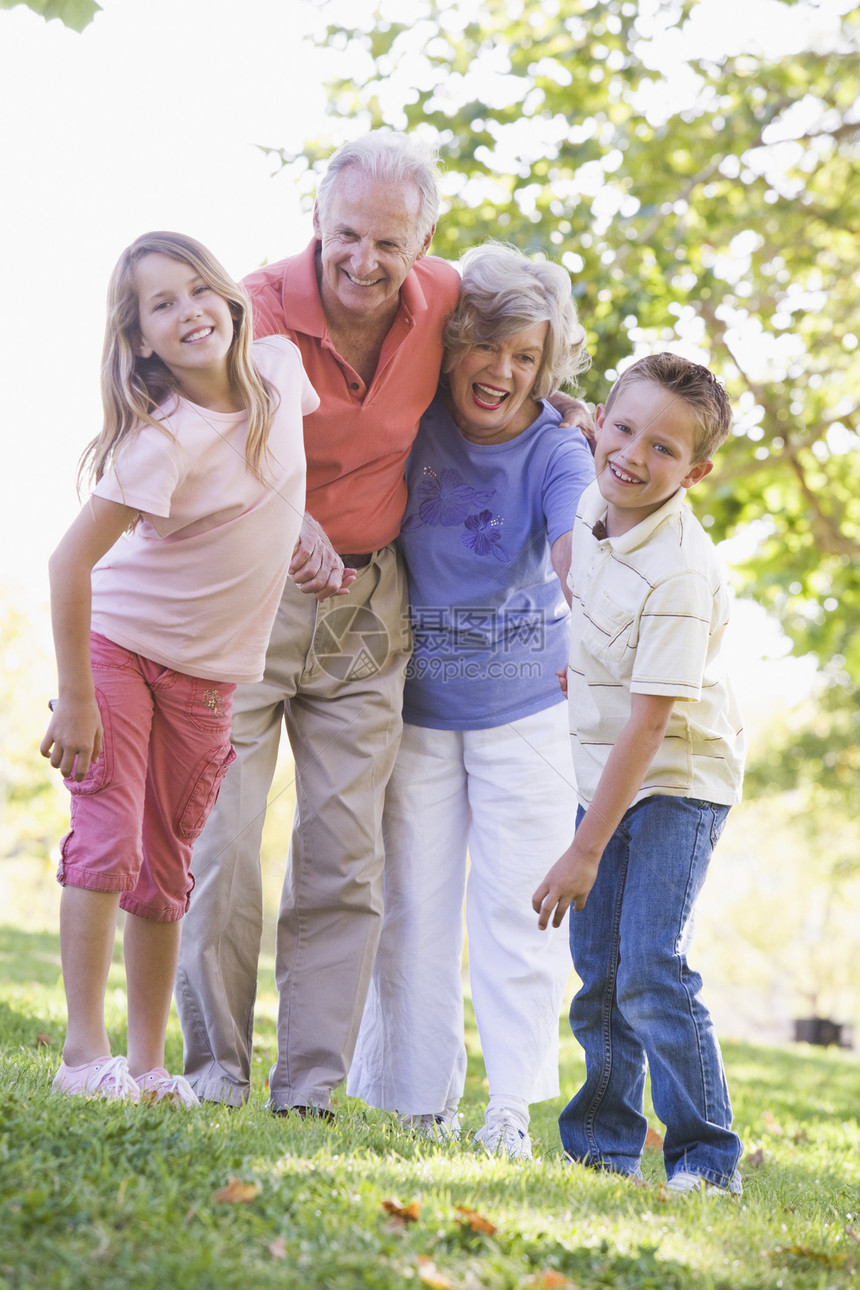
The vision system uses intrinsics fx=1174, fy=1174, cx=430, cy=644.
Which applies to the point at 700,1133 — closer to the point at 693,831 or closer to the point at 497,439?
the point at 693,831

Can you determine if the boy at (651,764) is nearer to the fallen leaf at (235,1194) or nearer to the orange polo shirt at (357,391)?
the orange polo shirt at (357,391)

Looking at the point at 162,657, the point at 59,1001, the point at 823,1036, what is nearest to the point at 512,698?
the point at 162,657

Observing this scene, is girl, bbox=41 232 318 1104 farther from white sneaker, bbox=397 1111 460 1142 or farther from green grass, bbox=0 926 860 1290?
white sneaker, bbox=397 1111 460 1142

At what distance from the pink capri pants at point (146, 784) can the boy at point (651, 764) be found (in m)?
0.82

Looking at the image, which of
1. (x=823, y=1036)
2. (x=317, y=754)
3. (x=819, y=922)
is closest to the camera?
(x=317, y=754)

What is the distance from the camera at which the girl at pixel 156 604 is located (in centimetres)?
237

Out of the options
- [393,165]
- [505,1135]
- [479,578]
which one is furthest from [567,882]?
[393,165]

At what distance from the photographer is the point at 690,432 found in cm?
253

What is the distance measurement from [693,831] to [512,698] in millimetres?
923

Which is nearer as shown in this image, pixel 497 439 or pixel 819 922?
pixel 497 439

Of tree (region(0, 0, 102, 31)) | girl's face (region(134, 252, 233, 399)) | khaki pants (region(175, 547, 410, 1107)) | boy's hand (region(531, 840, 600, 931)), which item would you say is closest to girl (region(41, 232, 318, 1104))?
girl's face (region(134, 252, 233, 399))

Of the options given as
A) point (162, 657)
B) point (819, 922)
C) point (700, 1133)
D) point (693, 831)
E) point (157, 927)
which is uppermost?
point (162, 657)

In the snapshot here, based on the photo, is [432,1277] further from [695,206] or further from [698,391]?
[695,206]

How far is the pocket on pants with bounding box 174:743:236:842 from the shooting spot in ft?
8.71
